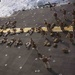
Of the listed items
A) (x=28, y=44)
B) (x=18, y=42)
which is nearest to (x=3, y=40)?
(x=18, y=42)

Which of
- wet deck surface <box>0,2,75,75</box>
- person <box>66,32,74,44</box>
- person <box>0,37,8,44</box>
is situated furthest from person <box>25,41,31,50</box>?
person <box>66,32,74,44</box>

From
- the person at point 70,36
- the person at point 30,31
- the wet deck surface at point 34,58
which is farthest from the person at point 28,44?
the person at point 70,36

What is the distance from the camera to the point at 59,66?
72.7 feet

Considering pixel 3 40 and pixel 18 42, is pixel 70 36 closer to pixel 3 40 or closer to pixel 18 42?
pixel 18 42

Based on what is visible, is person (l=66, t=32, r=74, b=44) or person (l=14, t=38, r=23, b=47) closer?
person (l=66, t=32, r=74, b=44)

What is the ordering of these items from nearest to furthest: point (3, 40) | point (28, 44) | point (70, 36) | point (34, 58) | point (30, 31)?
point (34, 58) < point (70, 36) < point (28, 44) < point (30, 31) < point (3, 40)

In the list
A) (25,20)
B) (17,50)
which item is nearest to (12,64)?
(17,50)

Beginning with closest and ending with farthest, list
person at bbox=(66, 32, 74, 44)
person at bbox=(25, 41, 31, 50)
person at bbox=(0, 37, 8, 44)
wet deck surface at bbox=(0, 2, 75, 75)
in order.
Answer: wet deck surface at bbox=(0, 2, 75, 75), person at bbox=(66, 32, 74, 44), person at bbox=(25, 41, 31, 50), person at bbox=(0, 37, 8, 44)

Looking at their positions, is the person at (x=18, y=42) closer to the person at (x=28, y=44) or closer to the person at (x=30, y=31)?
the person at (x=28, y=44)

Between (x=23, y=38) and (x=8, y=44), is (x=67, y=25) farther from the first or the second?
(x=8, y=44)

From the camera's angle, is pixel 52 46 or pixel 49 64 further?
pixel 52 46

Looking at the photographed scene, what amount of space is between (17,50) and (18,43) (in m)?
1.35

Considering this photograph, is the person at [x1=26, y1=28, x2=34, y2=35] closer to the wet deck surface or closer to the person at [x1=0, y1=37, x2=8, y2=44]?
the wet deck surface

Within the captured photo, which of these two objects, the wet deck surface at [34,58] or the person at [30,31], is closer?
the wet deck surface at [34,58]
